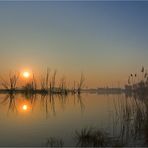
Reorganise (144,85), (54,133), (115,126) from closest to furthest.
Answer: (54,133)
(115,126)
(144,85)

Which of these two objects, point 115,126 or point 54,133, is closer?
point 54,133

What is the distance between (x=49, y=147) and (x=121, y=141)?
2.14 m

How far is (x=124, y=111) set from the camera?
9.66m

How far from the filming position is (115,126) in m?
8.75

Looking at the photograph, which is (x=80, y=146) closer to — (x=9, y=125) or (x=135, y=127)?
(x=135, y=127)

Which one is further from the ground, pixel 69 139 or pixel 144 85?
pixel 144 85

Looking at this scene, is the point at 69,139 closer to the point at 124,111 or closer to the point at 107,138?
the point at 107,138

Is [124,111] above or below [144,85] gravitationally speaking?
below

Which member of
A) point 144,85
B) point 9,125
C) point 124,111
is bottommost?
point 9,125

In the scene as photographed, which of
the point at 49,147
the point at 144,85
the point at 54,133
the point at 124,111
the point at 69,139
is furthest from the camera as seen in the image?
the point at 144,85

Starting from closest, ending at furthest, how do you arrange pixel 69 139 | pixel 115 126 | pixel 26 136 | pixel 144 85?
pixel 69 139
pixel 26 136
pixel 115 126
pixel 144 85

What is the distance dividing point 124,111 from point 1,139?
205 inches

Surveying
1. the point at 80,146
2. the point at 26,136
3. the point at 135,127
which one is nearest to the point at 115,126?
the point at 135,127

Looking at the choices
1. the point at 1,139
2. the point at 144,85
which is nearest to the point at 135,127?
the point at 144,85
